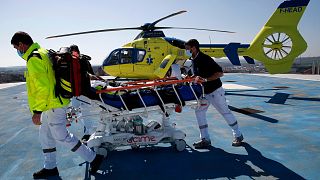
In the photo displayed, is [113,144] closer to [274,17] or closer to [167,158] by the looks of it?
[167,158]

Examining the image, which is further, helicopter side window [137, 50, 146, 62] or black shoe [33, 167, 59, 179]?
helicopter side window [137, 50, 146, 62]

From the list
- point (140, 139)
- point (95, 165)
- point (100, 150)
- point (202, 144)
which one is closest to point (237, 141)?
point (202, 144)

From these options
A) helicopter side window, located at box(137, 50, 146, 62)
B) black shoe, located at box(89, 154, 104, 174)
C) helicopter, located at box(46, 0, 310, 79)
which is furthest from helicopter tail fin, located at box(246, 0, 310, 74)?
black shoe, located at box(89, 154, 104, 174)

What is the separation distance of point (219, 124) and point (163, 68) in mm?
6730

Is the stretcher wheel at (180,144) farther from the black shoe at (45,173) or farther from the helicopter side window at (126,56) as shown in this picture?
the helicopter side window at (126,56)

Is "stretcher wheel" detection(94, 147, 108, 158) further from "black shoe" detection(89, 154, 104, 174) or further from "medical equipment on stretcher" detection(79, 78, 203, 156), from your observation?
"black shoe" detection(89, 154, 104, 174)

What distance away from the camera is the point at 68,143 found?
3424mm

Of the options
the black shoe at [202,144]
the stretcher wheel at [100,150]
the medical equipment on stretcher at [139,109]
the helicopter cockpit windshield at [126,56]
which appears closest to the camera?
the medical equipment on stretcher at [139,109]

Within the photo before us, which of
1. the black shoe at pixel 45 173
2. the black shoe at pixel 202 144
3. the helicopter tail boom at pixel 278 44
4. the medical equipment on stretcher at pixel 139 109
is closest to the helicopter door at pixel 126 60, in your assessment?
the helicopter tail boom at pixel 278 44

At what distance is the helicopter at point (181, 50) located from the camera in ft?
37.7

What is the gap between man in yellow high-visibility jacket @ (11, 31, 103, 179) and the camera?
3.05 meters

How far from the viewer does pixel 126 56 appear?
523 inches

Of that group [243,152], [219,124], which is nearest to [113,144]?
[243,152]

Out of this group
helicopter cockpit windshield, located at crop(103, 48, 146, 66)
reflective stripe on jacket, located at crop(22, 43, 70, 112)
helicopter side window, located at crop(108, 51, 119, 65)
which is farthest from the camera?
helicopter side window, located at crop(108, 51, 119, 65)
